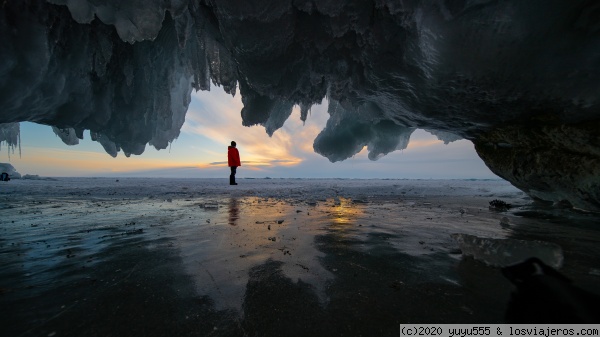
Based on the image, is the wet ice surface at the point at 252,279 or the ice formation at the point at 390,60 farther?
the ice formation at the point at 390,60

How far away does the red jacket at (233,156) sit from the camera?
12.1m

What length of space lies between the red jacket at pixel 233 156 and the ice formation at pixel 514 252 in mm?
10931

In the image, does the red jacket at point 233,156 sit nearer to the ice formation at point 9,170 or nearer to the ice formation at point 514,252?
the ice formation at point 514,252

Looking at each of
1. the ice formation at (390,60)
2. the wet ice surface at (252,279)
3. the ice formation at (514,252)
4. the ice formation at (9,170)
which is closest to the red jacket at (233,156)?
the ice formation at (390,60)

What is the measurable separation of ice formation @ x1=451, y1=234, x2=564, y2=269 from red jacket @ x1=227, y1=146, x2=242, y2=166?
1093cm

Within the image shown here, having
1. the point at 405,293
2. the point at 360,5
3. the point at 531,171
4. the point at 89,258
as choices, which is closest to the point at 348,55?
the point at 360,5

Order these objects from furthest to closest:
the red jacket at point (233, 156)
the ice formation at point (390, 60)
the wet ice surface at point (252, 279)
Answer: the red jacket at point (233, 156), the ice formation at point (390, 60), the wet ice surface at point (252, 279)

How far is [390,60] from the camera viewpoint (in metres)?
5.16

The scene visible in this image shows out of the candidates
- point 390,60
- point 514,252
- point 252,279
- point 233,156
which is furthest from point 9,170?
point 514,252

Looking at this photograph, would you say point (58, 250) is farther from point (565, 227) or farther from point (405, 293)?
point (565, 227)

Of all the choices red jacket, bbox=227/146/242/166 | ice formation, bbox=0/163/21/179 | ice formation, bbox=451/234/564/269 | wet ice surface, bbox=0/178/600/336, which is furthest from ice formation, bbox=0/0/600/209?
ice formation, bbox=0/163/21/179

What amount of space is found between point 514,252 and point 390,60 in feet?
13.6

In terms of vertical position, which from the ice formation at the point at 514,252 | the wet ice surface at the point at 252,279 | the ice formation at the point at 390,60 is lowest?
the wet ice surface at the point at 252,279

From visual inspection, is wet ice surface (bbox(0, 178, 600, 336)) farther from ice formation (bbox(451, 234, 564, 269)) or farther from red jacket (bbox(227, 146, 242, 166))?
red jacket (bbox(227, 146, 242, 166))
